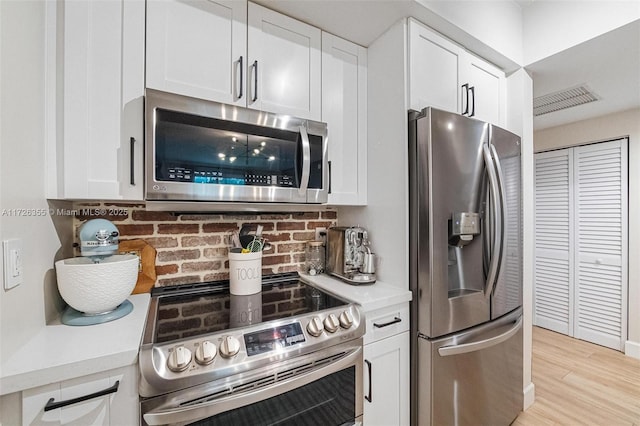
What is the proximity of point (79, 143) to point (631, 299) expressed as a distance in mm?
4297

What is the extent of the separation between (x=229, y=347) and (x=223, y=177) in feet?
2.22

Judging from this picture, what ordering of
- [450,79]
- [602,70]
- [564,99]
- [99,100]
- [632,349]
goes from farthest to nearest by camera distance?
1. [632,349]
2. [564,99]
3. [602,70]
4. [450,79]
5. [99,100]

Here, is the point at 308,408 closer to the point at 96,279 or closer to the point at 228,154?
the point at 96,279

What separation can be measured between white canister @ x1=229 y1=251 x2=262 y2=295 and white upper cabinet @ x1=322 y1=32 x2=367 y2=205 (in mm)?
521

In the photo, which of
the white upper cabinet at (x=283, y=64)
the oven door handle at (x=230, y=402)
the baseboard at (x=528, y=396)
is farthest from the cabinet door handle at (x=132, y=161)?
the baseboard at (x=528, y=396)

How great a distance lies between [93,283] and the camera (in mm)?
938

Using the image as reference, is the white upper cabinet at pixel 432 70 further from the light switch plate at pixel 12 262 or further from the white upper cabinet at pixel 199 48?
the light switch plate at pixel 12 262

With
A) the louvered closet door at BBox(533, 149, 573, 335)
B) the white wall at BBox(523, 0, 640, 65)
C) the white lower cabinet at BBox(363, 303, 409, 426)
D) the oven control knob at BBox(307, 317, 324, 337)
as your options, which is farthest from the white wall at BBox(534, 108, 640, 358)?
the oven control knob at BBox(307, 317, 324, 337)

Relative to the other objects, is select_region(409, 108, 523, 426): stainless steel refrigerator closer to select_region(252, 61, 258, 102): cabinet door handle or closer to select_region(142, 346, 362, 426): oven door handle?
select_region(142, 346, 362, 426): oven door handle

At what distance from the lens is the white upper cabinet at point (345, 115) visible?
1.55 metres

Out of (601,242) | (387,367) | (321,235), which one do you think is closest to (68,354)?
(387,367)

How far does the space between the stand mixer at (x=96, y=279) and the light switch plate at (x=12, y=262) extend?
136mm

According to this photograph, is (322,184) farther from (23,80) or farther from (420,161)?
(23,80)

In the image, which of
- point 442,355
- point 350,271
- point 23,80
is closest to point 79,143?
point 23,80
